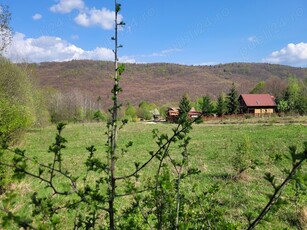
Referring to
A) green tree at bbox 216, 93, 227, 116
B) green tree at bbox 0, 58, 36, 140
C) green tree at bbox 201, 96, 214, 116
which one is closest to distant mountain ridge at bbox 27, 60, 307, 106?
green tree at bbox 216, 93, 227, 116

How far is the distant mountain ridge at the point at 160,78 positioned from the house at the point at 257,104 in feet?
184

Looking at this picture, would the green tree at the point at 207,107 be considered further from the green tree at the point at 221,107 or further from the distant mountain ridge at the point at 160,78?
the distant mountain ridge at the point at 160,78

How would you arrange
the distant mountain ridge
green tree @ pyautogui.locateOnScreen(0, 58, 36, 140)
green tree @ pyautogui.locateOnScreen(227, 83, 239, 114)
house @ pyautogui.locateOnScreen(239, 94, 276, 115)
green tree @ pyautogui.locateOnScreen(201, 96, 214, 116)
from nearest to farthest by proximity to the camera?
1. green tree @ pyautogui.locateOnScreen(201, 96, 214, 116)
2. green tree @ pyautogui.locateOnScreen(0, 58, 36, 140)
3. green tree @ pyautogui.locateOnScreen(227, 83, 239, 114)
4. house @ pyautogui.locateOnScreen(239, 94, 276, 115)
5. the distant mountain ridge

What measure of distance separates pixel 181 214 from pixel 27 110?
81.5 feet

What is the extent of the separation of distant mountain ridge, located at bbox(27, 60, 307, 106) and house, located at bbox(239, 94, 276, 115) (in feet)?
184

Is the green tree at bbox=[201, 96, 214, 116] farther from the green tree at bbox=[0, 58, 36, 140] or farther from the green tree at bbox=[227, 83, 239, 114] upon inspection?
the green tree at bbox=[227, 83, 239, 114]

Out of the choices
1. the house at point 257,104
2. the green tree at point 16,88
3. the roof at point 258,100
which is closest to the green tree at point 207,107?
the green tree at point 16,88

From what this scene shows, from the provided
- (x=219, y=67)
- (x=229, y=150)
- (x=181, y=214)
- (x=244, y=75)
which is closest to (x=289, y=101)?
(x=229, y=150)

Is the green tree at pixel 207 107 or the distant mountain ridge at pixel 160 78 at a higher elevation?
the distant mountain ridge at pixel 160 78

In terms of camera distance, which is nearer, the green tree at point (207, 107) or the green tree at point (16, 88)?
the green tree at point (207, 107)

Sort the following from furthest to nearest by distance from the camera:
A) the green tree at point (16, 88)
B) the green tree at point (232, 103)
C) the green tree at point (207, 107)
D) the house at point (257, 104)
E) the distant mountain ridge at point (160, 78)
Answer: the distant mountain ridge at point (160, 78)
the house at point (257, 104)
the green tree at point (232, 103)
the green tree at point (16, 88)
the green tree at point (207, 107)

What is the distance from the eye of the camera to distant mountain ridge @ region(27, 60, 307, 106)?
131 metres

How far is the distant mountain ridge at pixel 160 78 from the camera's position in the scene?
131125 millimetres

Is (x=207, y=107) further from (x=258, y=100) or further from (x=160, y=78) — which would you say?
(x=160, y=78)
